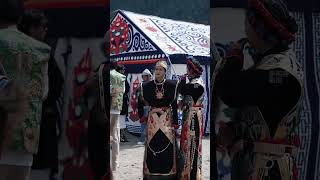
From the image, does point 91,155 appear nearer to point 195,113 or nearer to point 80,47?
point 80,47

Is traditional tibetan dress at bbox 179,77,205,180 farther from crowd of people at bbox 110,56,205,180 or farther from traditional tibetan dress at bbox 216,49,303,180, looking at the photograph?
traditional tibetan dress at bbox 216,49,303,180

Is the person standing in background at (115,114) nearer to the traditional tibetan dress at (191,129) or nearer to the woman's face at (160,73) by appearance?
the woman's face at (160,73)

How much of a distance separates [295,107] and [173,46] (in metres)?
11.4

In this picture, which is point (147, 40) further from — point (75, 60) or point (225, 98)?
point (225, 98)

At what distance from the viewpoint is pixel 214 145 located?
3.97 m

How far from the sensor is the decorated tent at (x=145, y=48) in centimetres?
1420

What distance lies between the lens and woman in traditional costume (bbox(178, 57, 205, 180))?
22.5ft

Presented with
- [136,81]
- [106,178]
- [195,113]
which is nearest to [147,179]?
[195,113]

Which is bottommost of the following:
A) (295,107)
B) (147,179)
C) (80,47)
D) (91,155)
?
(147,179)

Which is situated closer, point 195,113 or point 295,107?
point 295,107

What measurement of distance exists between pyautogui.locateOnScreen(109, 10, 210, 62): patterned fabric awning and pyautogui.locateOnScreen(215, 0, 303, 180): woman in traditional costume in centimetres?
1047

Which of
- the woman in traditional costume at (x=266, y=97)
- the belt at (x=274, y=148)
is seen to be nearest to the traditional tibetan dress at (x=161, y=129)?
the woman in traditional costume at (x=266, y=97)

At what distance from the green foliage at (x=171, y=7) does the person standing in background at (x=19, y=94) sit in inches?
907

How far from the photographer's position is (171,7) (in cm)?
2730
